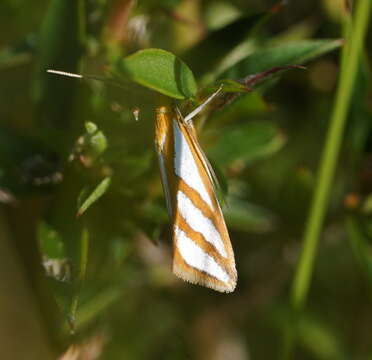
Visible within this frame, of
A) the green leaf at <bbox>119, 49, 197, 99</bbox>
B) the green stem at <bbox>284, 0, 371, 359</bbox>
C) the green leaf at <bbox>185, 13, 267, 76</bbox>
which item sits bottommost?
the green stem at <bbox>284, 0, 371, 359</bbox>

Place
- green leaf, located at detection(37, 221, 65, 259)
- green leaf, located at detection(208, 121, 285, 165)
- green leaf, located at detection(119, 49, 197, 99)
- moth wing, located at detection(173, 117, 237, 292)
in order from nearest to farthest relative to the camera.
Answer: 1. green leaf, located at detection(119, 49, 197, 99)
2. moth wing, located at detection(173, 117, 237, 292)
3. green leaf, located at detection(37, 221, 65, 259)
4. green leaf, located at detection(208, 121, 285, 165)

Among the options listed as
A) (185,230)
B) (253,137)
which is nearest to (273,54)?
(253,137)

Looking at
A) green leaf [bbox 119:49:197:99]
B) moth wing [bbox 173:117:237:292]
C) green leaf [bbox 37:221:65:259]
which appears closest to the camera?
green leaf [bbox 119:49:197:99]

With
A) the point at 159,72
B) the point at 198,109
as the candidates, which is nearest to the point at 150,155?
the point at 198,109

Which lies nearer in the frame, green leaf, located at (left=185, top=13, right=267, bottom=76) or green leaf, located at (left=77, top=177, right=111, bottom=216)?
green leaf, located at (left=77, top=177, right=111, bottom=216)

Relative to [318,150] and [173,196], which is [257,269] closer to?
[318,150]

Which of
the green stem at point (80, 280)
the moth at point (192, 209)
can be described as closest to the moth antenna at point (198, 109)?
the moth at point (192, 209)

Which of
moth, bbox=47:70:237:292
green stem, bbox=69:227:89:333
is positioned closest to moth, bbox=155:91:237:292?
moth, bbox=47:70:237:292

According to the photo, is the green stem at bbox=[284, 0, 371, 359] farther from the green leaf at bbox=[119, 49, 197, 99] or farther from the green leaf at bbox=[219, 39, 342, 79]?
the green leaf at bbox=[119, 49, 197, 99]

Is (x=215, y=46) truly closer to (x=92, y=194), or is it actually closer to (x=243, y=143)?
(x=243, y=143)

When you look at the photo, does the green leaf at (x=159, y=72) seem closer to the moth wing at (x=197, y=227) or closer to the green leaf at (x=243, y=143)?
the moth wing at (x=197, y=227)
